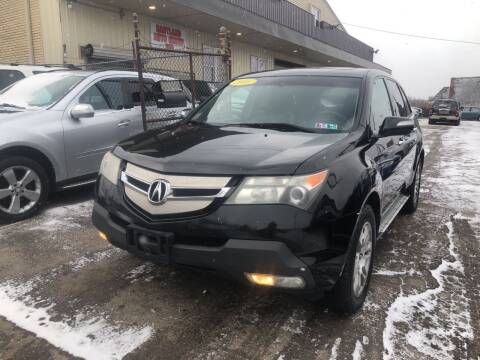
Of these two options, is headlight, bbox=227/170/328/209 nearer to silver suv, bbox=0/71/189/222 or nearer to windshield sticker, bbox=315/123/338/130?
windshield sticker, bbox=315/123/338/130

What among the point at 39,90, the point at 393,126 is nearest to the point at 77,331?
the point at 393,126

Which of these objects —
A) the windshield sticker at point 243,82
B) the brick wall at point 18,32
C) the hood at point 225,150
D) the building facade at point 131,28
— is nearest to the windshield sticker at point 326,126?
the hood at point 225,150

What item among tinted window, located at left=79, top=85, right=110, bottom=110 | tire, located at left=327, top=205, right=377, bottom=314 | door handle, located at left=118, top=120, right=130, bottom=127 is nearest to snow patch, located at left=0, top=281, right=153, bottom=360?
tire, located at left=327, top=205, right=377, bottom=314

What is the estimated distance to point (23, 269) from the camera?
3.49 m

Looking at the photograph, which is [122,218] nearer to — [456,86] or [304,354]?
[304,354]

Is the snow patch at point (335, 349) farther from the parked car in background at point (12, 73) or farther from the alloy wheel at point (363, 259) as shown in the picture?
Result: the parked car in background at point (12, 73)

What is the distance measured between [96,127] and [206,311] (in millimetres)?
3383

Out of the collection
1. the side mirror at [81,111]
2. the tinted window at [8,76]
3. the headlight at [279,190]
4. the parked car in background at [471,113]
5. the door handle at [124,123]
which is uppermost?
the tinted window at [8,76]

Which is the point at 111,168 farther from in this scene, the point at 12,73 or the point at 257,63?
the point at 257,63

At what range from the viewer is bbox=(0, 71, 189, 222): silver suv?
15.0ft

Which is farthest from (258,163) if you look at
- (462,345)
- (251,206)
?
(462,345)

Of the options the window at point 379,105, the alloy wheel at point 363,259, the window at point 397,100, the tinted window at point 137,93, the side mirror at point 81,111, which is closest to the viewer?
the alloy wheel at point 363,259

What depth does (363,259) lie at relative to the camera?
2.88 metres

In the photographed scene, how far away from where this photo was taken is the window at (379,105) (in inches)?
135
